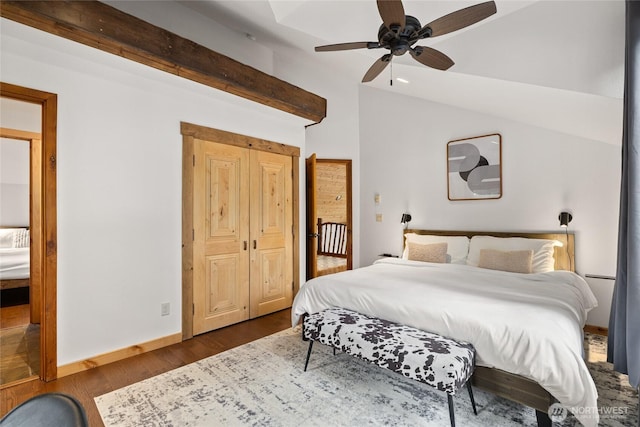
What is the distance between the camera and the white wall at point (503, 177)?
3.17 meters

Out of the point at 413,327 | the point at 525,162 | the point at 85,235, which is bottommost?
the point at 413,327

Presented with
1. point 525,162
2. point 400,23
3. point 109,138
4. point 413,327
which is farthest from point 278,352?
point 525,162

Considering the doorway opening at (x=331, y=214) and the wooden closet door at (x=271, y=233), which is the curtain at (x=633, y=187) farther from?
the doorway opening at (x=331, y=214)

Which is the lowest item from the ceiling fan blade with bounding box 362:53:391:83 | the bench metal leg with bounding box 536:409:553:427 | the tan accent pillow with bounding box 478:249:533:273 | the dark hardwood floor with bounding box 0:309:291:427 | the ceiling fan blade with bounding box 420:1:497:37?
the dark hardwood floor with bounding box 0:309:291:427

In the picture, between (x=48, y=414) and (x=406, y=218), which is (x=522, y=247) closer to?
(x=406, y=218)

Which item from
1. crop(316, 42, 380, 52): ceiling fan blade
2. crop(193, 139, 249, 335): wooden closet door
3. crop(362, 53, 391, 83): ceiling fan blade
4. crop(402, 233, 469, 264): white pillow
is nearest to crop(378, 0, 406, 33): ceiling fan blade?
crop(316, 42, 380, 52): ceiling fan blade

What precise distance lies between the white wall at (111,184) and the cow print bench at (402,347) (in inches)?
60.8

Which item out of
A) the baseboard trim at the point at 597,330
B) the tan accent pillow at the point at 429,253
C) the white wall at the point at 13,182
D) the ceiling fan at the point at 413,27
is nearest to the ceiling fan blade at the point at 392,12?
the ceiling fan at the point at 413,27

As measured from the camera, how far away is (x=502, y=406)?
6.40 ft

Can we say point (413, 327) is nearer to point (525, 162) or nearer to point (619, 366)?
point (619, 366)

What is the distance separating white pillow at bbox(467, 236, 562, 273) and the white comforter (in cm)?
23

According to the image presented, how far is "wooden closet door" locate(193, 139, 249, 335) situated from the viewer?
316cm

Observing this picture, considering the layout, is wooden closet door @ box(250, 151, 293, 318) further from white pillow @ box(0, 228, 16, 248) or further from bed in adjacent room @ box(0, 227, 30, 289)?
white pillow @ box(0, 228, 16, 248)

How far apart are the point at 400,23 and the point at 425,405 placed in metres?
2.34
